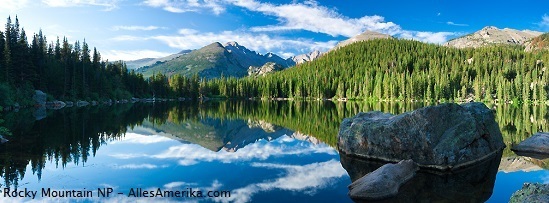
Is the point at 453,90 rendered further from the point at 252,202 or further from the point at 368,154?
the point at 252,202

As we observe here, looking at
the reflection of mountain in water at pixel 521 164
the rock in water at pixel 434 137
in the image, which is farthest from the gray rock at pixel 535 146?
the rock in water at pixel 434 137

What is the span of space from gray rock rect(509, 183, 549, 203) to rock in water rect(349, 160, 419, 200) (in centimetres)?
462

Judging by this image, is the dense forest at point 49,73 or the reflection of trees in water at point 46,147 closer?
the reflection of trees in water at point 46,147

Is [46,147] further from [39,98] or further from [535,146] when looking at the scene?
[39,98]

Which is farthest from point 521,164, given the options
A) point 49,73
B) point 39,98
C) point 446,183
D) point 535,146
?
point 49,73

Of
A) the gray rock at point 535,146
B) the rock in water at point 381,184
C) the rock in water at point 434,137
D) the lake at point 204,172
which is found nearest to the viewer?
the rock in water at point 381,184

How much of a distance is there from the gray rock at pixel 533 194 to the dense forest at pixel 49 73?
7926 cm

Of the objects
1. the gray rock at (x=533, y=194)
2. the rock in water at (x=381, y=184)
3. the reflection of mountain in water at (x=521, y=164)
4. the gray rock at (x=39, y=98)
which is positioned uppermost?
the gray rock at (x=39, y=98)

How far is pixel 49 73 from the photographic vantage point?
95750 mm

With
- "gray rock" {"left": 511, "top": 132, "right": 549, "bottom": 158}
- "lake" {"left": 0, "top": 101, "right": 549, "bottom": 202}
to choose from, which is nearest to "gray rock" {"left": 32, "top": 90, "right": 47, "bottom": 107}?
"lake" {"left": 0, "top": 101, "right": 549, "bottom": 202}

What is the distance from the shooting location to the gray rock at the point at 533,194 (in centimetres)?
996

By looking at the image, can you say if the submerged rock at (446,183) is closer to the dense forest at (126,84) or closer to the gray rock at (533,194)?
the gray rock at (533,194)

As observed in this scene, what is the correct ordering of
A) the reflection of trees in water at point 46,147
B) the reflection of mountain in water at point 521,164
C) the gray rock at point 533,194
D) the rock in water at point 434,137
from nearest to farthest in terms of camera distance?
the gray rock at point 533,194, the reflection of trees in water at point 46,147, the rock in water at point 434,137, the reflection of mountain in water at point 521,164

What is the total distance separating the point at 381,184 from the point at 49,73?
104960 millimetres
